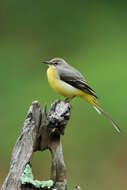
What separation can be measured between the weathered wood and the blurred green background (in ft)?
9.60

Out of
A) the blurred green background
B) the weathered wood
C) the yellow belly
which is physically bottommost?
the weathered wood

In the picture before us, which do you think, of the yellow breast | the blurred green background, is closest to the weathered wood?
the yellow breast

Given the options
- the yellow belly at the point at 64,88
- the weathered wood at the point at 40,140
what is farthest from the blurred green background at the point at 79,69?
→ the weathered wood at the point at 40,140

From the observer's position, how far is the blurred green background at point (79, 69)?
7.55 meters

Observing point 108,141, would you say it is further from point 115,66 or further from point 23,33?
point 23,33

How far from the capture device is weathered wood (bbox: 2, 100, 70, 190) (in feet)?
12.9

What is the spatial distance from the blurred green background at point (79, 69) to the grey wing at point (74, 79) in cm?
166

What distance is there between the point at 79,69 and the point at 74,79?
448 cm

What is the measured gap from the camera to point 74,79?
5.61 metres

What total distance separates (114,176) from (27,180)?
365cm

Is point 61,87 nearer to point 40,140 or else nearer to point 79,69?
point 40,140

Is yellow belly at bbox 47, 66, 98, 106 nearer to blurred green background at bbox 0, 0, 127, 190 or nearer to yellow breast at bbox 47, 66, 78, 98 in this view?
yellow breast at bbox 47, 66, 78, 98

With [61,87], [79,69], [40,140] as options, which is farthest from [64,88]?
[79,69]

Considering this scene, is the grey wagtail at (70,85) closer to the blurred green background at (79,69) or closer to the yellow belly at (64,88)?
the yellow belly at (64,88)
